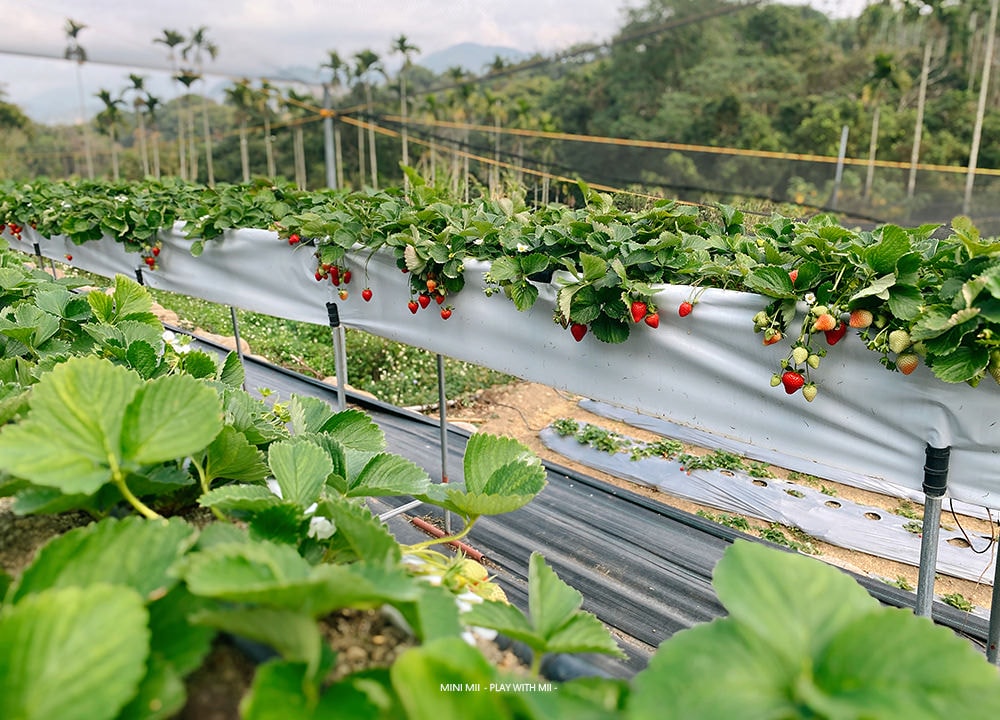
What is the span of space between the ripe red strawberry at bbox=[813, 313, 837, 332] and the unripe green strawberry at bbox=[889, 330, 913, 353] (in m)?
0.12

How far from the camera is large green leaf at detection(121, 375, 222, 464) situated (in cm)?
48

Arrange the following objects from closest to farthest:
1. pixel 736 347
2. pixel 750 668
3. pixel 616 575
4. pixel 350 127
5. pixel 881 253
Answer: pixel 750 668, pixel 881 253, pixel 736 347, pixel 616 575, pixel 350 127

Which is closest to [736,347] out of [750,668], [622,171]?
[750,668]

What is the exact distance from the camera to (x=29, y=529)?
601mm

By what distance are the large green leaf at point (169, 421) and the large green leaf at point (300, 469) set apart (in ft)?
0.26

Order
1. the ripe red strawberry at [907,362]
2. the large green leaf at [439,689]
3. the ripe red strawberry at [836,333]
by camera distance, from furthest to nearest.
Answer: the ripe red strawberry at [836,333] < the ripe red strawberry at [907,362] < the large green leaf at [439,689]

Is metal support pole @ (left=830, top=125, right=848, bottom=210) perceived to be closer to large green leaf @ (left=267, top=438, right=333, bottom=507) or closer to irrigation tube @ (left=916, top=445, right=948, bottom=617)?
irrigation tube @ (left=916, top=445, right=948, bottom=617)

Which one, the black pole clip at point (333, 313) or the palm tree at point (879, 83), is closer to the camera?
the black pole clip at point (333, 313)

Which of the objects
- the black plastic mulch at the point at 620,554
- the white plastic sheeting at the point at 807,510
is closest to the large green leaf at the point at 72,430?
the black plastic mulch at the point at 620,554

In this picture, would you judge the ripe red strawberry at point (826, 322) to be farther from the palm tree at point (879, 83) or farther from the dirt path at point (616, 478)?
the palm tree at point (879, 83)

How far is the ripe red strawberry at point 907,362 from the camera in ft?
4.90

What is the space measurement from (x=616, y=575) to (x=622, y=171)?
19.6 meters

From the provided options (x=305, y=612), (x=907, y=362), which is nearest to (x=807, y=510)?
(x=907, y=362)

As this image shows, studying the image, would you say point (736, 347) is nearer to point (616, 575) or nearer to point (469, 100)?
point (616, 575)
